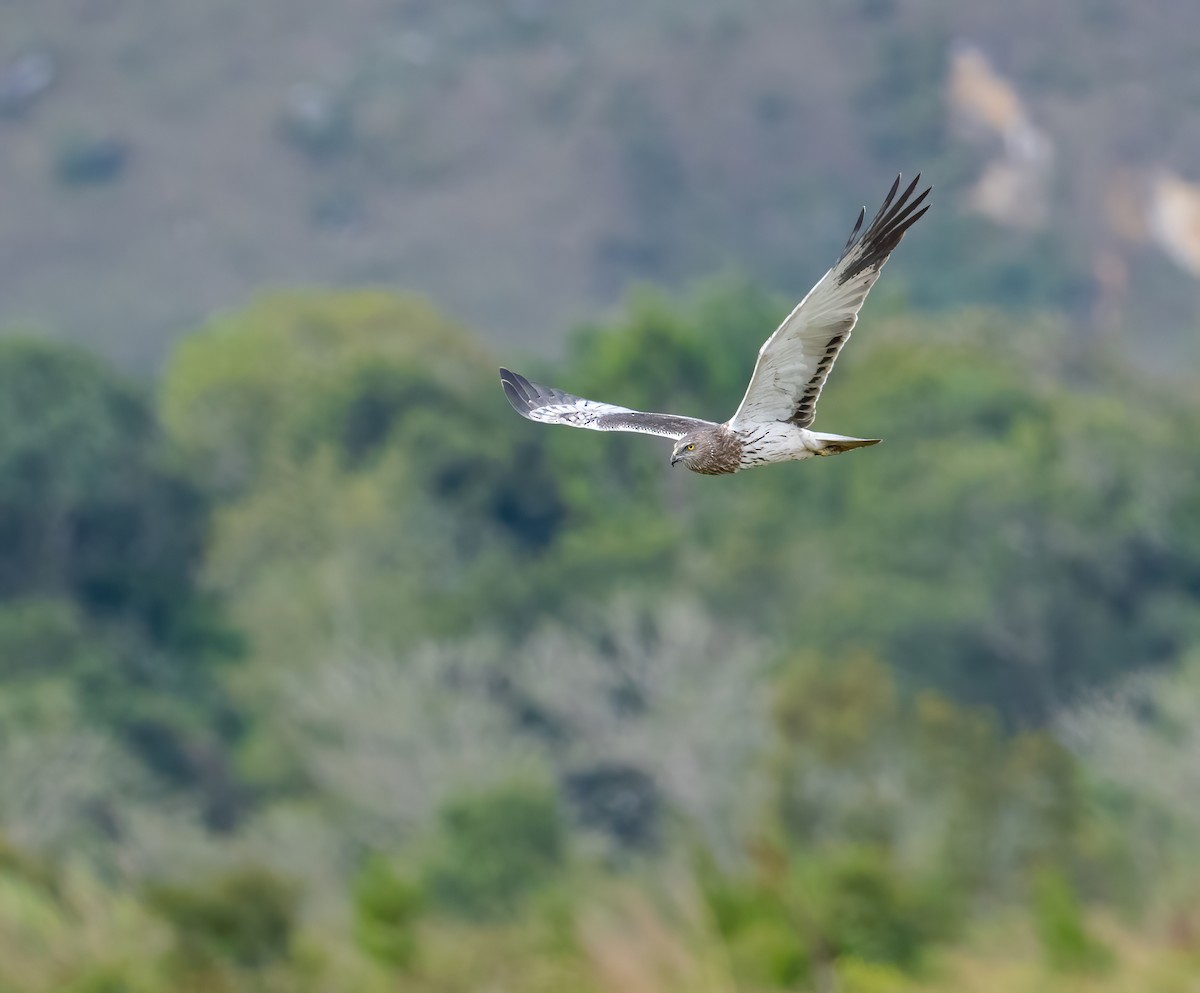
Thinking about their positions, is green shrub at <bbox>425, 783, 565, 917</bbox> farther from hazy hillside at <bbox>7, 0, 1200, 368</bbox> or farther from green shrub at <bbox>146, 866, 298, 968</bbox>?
hazy hillside at <bbox>7, 0, 1200, 368</bbox>

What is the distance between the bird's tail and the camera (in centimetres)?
1271

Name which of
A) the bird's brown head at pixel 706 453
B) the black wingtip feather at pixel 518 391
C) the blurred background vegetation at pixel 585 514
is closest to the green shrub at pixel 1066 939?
the blurred background vegetation at pixel 585 514

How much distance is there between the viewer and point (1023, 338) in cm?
7112

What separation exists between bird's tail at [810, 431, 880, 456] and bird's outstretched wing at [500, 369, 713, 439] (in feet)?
3.23

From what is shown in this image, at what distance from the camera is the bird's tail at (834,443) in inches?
500

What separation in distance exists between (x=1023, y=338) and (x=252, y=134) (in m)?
46.1

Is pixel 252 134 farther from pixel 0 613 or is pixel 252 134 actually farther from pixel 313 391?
pixel 0 613

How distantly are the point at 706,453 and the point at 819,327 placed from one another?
1005 millimetres

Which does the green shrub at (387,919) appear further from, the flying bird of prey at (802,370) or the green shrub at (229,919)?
the flying bird of prey at (802,370)

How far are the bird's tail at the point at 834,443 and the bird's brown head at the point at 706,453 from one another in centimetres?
60

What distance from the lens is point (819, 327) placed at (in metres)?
13.3

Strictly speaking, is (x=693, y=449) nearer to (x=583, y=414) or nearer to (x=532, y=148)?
(x=583, y=414)

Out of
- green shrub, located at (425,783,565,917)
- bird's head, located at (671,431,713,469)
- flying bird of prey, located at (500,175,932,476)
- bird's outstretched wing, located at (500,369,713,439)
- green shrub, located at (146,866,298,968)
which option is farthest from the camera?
green shrub, located at (425,783,565,917)

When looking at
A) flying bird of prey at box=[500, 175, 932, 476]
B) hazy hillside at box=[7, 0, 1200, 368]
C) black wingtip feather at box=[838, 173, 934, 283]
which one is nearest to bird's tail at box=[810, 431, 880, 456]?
flying bird of prey at box=[500, 175, 932, 476]
